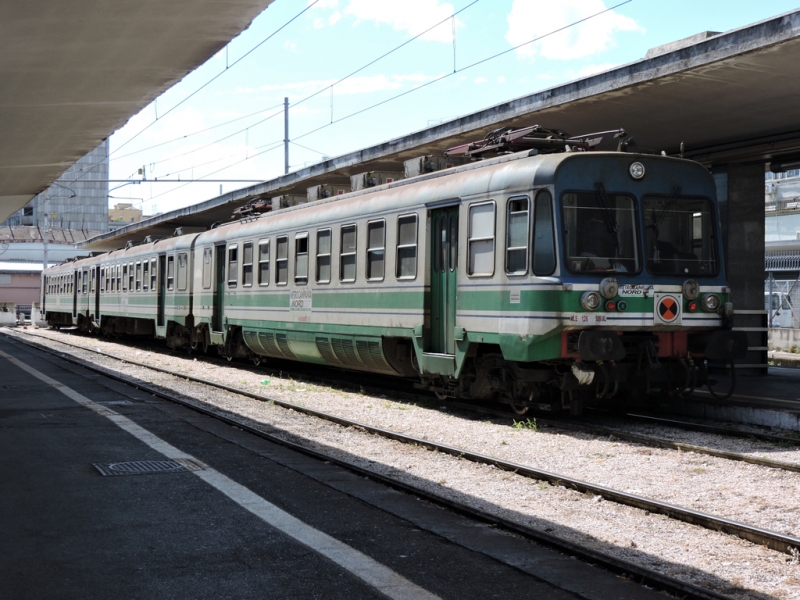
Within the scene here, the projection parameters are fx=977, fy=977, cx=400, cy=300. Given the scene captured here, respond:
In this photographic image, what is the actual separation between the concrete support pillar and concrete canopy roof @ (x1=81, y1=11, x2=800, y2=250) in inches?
16.7

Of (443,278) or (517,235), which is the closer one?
(517,235)

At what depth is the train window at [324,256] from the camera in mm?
16516

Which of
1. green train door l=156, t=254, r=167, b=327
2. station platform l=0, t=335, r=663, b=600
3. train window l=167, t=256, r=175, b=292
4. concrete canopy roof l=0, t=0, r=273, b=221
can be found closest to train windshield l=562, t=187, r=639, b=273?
station platform l=0, t=335, r=663, b=600

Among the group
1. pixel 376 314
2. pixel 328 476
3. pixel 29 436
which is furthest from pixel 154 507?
pixel 376 314

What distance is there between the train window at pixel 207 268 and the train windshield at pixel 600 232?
513 inches

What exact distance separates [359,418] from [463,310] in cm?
202

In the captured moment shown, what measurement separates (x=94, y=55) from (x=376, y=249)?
5086 mm

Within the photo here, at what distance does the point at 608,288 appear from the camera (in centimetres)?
1148

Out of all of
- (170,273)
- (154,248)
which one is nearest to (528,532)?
Result: (170,273)

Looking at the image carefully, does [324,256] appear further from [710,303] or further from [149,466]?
[149,466]

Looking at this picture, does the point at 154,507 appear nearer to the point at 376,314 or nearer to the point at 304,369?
the point at 376,314

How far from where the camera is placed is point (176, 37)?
11.1 metres

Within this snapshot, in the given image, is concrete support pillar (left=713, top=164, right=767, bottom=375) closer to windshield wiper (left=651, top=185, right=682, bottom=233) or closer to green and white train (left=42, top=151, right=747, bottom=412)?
green and white train (left=42, top=151, right=747, bottom=412)

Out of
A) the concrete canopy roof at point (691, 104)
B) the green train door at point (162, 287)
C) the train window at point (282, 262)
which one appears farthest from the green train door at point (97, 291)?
the train window at point (282, 262)
